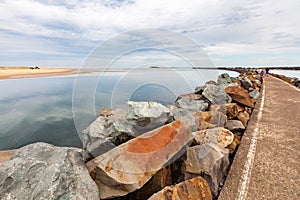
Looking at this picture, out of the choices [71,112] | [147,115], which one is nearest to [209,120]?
[147,115]

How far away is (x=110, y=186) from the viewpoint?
88.4 inches

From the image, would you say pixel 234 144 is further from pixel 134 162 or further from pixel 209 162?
pixel 134 162

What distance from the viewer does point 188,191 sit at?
6.76 ft

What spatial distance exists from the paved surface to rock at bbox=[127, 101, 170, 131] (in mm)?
1247

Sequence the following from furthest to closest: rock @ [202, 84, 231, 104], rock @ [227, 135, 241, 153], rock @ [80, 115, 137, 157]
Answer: rock @ [202, 84, 231, 104] < rock @ [227, 135, 241, 153] < rock @ [80, 115, 137, 157]

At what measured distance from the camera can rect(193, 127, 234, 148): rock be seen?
3.02 m

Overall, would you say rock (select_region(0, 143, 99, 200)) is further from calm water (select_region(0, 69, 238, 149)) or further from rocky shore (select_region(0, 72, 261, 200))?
calm water (select_region(0, 69, 238, 149))

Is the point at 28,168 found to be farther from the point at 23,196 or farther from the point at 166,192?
the point at 166,192

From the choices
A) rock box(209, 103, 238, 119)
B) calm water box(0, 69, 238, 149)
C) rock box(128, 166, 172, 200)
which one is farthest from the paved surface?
calm water box(0, 69, 238, 149)

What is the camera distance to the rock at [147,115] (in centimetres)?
297

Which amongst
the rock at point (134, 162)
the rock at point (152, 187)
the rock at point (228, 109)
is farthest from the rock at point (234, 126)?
the rock at point (152, 187)

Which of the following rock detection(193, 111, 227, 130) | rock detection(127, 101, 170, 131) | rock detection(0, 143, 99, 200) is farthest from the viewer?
rock detection(193, 111, 227, 130)

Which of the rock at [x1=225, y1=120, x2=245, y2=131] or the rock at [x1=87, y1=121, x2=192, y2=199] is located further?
Result: the rock at [x1=225, y1=120, x2=245, y2=131]

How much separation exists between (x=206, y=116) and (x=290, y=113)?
334 cm
